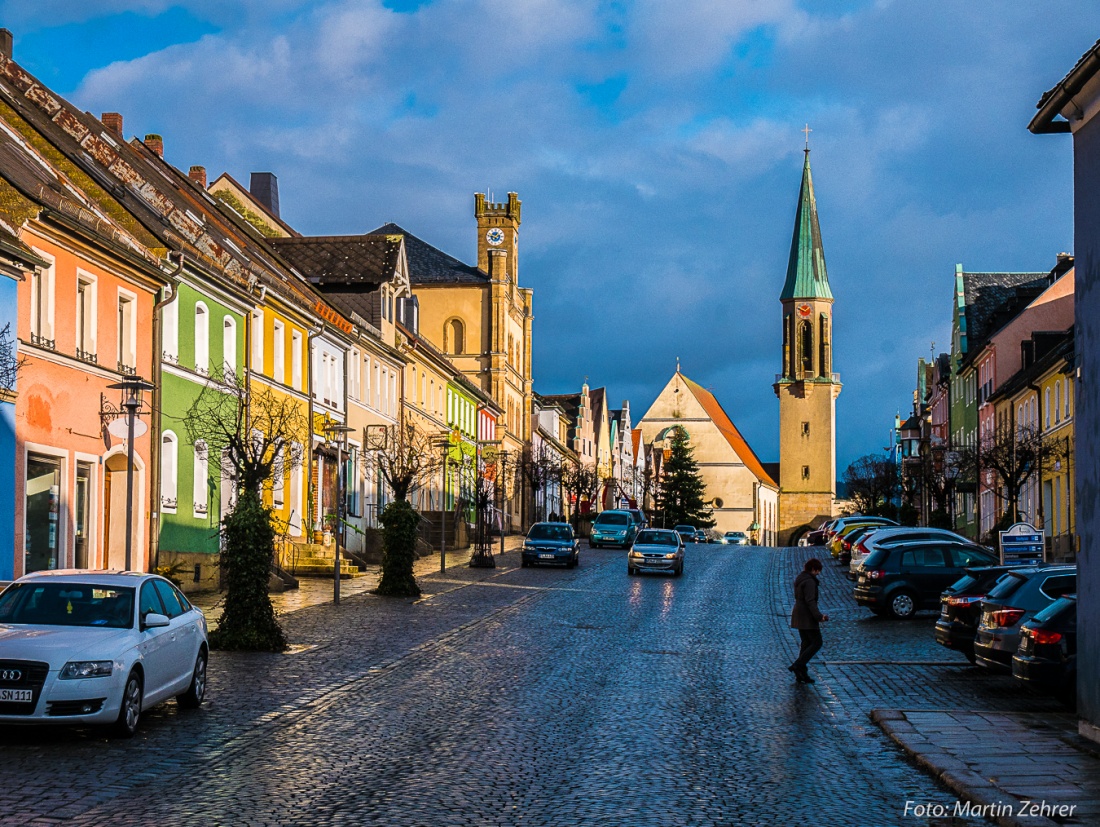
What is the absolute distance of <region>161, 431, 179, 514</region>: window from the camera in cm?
3338

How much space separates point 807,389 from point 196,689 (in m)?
119

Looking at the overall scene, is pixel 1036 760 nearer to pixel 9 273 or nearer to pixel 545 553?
pixel 9 273

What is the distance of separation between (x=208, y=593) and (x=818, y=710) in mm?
19432

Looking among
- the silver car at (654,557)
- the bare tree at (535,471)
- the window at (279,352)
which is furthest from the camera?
the bare tree at (535,471)

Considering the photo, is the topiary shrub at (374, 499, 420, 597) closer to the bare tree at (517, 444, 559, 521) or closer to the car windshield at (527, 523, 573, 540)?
the car windshield at (527, 523, 573, 540)

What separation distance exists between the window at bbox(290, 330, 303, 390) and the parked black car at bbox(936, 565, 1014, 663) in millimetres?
24459

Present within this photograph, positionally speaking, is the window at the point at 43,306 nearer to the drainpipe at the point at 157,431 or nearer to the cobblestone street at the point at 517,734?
the drainpipe at the point at 157,431

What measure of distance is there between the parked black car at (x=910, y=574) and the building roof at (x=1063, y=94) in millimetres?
15997

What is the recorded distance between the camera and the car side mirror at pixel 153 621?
14.9 m

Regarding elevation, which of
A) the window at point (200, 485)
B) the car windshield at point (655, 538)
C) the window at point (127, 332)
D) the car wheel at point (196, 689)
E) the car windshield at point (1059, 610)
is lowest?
the car wheel at point (196, 689)

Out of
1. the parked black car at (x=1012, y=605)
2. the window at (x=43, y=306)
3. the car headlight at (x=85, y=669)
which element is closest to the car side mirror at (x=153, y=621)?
the car headlight at (x=85, y=669)

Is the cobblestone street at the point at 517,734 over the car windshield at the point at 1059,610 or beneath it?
beneath

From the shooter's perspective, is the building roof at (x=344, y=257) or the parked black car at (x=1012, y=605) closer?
the parked black car at (x=1012, y=605)

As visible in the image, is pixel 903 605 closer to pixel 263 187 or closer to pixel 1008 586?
pixel 1008 586
